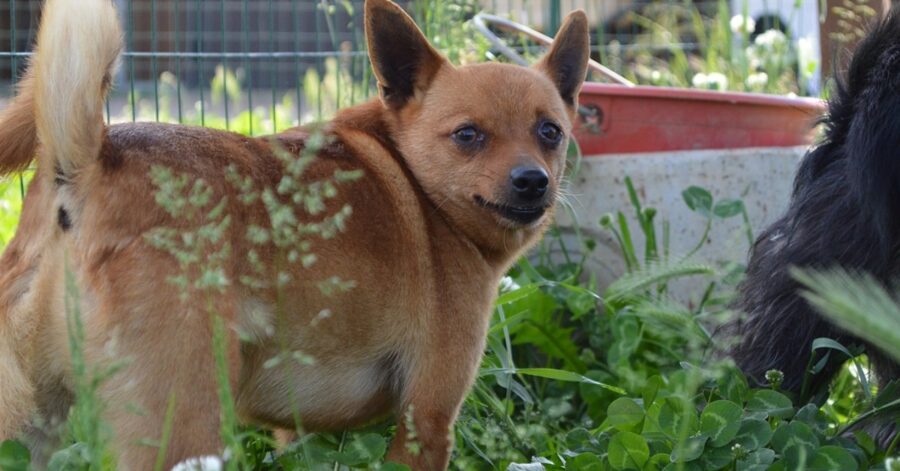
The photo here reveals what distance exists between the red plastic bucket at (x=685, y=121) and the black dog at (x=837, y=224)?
121 cm

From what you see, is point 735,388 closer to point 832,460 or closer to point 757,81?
point 832,460

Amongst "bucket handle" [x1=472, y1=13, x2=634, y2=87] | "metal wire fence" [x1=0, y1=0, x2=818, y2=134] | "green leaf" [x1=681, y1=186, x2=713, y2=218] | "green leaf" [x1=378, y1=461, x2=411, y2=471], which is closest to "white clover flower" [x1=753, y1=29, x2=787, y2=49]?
"metal wire fence" [x1=0, y1=0, x2=818, y2=134]

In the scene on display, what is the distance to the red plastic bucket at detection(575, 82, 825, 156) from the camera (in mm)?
4035

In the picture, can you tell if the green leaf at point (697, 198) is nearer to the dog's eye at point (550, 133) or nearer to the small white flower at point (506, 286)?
the small white flower at point (506, 286)

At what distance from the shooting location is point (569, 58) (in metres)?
2.99

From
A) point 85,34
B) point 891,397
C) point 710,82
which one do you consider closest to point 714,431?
point 891,397

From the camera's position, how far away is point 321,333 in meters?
2.25

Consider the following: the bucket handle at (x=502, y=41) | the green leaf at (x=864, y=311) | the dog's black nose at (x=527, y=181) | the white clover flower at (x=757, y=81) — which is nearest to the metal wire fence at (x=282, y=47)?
the bucket handle at (x=502, y=41)

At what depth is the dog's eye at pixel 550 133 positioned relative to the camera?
2.71m

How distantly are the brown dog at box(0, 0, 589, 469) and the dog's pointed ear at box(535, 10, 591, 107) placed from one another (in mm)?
140

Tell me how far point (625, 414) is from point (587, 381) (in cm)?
31

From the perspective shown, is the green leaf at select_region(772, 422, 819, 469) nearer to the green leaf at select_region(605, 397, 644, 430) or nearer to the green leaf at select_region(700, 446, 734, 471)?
the green leaf at select_region(700, 446, 734, 471)

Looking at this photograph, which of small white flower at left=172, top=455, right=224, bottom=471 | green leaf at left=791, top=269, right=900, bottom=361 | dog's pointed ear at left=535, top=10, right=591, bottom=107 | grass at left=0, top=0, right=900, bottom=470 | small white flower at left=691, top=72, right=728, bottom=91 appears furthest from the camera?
small white flower at left=691, top=72, right=728, bottom=91

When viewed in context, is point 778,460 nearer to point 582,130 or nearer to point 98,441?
point 98,441
